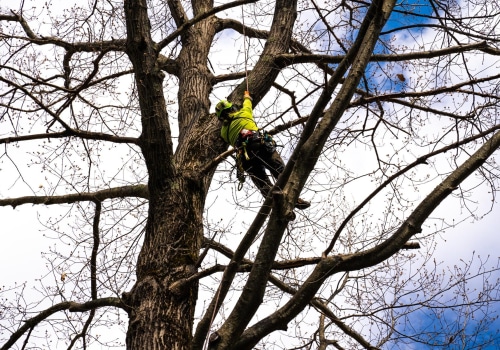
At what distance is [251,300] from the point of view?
3.42 m

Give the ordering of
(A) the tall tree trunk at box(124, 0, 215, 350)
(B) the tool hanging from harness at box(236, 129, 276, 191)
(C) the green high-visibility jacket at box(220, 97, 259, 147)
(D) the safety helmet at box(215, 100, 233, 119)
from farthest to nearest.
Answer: (D) the safety helmet at box(215, 100, 233, 119) → (C) the green high-visibility jacket at box(220, 97, 259, 147) → (B) the tool hanging from harness at box(236, 129, 276, 191) → (A) the tall tree trunk at box(124, 0, 215, 350)

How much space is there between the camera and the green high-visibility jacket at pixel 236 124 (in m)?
5.10

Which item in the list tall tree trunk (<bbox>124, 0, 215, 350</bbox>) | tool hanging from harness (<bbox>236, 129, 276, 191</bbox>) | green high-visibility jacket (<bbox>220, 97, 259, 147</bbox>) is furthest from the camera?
green high-visibility jacket (<bbox>220, 97, 259, 147</bbox>)

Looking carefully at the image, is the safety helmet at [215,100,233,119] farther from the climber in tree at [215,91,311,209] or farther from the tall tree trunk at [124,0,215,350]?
the tall tree trunk at [124,0,215,350]

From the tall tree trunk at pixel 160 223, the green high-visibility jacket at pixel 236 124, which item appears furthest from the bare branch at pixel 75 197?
the green high-visibility jacket at pixel 236 124

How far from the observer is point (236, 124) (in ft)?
16.8

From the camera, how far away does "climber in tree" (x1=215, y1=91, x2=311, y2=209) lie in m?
5.02

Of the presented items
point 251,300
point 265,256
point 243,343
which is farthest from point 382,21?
point 243,343

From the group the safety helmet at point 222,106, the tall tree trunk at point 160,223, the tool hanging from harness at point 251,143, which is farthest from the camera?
the safety helmet at point 222,106

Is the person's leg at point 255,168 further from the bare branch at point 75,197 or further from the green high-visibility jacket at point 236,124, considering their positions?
the bare branch at point 75,197

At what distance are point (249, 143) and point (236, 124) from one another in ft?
0.61

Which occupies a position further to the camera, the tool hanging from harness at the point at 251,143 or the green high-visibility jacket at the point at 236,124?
the green high-visibility jacket at the point at 236,124

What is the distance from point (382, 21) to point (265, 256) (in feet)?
4.79

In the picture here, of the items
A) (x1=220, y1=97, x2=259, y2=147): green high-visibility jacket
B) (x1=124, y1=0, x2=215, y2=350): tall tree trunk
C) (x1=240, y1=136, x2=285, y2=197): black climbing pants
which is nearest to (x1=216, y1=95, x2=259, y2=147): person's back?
(x1=220, y1=97, x2=259, y2=147): green high-visibility jacket
